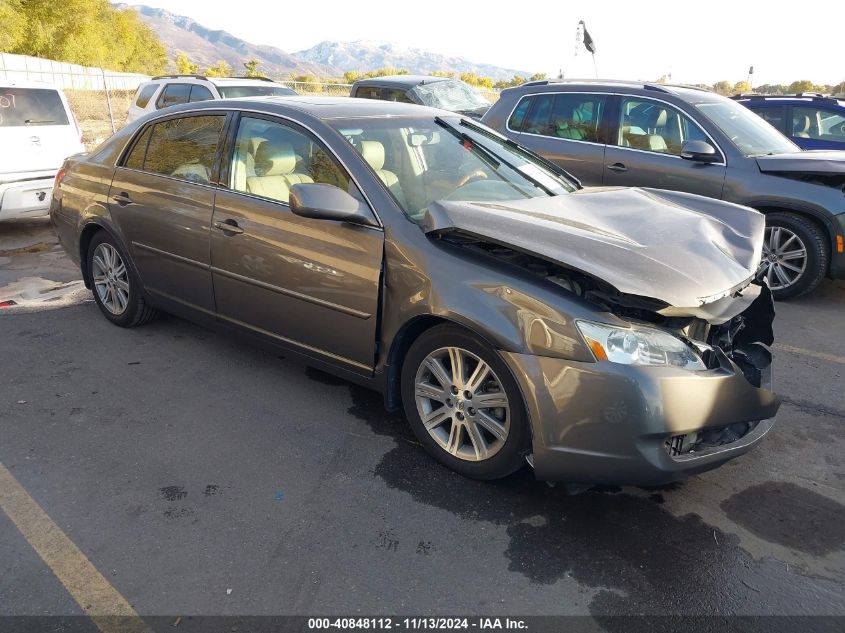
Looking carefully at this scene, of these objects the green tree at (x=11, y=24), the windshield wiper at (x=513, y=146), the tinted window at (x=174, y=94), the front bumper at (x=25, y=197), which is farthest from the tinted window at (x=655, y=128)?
the green tree at (x=11, y=24)

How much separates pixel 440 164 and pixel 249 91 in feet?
29.2

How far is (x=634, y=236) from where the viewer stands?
3.16m

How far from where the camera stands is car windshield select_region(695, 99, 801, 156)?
6371mm

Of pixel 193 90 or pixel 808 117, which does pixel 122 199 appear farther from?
pixel 808 117

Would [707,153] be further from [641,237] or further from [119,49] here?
[119,49]

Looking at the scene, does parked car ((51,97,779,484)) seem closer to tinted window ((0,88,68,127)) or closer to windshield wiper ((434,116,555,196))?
windshield wiper ((434,116,555,196))

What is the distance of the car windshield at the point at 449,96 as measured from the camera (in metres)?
12.4

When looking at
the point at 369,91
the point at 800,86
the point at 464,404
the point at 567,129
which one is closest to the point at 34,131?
the point at 369,91

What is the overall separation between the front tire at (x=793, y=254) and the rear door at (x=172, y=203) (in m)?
4.55

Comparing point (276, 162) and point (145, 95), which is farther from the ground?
point (276, 162)

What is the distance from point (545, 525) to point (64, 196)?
445 cm

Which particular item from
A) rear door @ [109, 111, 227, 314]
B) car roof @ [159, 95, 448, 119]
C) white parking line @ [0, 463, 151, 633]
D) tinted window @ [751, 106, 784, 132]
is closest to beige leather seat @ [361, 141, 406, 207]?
car roof @ [159, 95, 448, 119]

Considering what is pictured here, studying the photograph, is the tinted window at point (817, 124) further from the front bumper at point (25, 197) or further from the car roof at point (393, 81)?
the front bumper at point (25, 197)

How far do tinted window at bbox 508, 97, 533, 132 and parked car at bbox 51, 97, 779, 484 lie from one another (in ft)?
10.5
